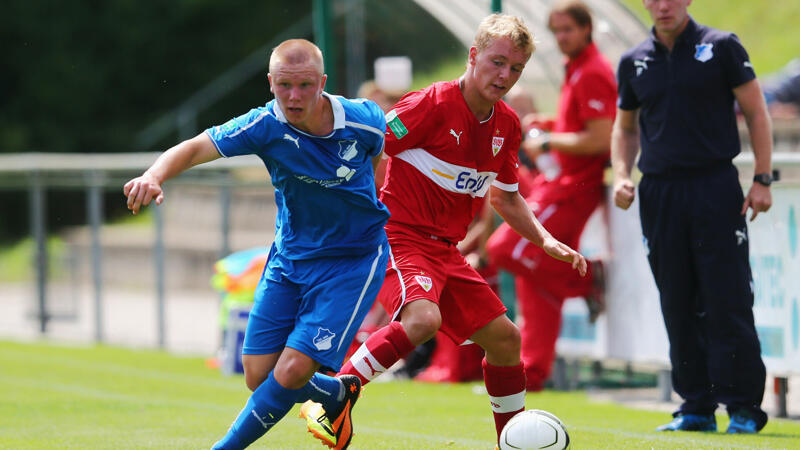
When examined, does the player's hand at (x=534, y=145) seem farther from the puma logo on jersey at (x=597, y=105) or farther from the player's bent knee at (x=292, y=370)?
the player's bent knee at (x=292, y=370)

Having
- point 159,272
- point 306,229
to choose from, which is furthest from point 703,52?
point 159,272

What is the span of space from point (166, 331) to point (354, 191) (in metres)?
8.25

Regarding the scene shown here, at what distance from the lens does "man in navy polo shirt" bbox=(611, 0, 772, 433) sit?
22.7ft

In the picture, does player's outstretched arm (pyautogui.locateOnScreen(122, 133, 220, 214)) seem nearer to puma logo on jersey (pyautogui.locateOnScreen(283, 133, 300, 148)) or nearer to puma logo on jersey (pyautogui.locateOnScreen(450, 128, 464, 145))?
puma logo on jersey (pyautogui.locateOnScreen(283, 133, 300, 148))

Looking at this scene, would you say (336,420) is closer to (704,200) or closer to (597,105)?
(704,200)

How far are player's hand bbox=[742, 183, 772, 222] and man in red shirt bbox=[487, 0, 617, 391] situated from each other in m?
2.01

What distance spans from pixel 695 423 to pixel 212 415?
3.05 m

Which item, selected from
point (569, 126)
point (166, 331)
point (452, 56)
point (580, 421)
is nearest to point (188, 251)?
point (166, 331)

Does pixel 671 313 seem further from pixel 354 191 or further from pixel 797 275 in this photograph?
pixel 354 191

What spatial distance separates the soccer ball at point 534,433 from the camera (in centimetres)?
559

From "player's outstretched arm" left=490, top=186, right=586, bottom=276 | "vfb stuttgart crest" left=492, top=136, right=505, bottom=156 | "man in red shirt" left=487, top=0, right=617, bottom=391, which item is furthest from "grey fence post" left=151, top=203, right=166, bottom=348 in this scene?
"vfb stuttgart crest" left=492, top=136, right=505, bottom=156

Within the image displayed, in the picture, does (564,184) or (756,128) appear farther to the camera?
(564,184)

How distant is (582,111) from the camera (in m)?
8.86

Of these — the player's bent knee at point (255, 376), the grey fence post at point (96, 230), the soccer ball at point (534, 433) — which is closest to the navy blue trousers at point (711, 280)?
the soccer ball at point (534, 433)
